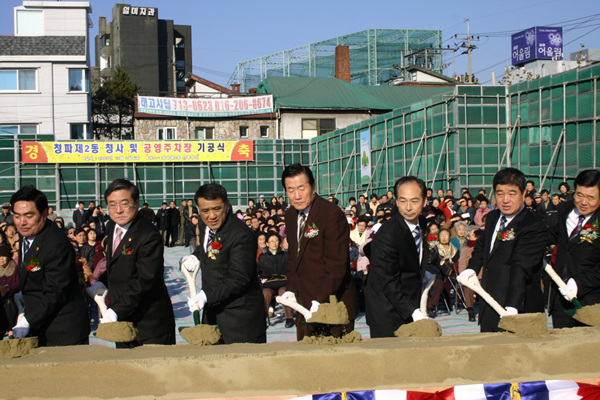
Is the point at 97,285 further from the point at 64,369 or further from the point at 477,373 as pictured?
the point at 477,373

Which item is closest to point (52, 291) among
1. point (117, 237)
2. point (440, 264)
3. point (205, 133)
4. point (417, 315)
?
point (117, 237)

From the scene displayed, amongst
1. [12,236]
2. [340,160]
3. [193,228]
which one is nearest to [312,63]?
[340,160]

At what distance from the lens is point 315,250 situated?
5434 millimetres

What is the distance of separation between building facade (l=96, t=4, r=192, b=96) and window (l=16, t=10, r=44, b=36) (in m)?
17.2

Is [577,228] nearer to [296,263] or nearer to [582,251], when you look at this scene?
[582,251]

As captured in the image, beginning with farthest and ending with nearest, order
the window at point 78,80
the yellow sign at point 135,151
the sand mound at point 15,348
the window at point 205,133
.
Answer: the window at point 205,133
the window at point 78,80
the yellow sign at point 135,151
the sand mound at point 15,348

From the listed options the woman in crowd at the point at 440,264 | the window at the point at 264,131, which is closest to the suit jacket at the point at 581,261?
the woman in crowd at the point at 440,264

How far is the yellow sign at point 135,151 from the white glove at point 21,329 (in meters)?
29.0

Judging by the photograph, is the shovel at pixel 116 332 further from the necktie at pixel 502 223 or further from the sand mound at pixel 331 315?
the necktie at pixel 502 223

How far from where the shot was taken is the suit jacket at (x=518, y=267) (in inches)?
191

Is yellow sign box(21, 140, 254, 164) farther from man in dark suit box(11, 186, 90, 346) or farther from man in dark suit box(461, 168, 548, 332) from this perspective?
man in dark suit box(461, 168, 548, 332)

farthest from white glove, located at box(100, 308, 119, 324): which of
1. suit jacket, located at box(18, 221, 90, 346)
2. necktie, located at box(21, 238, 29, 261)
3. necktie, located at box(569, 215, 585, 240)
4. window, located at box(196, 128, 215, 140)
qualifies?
window, located at box(196, 128, 215, 140)

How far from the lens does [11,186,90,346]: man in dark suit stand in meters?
4.84

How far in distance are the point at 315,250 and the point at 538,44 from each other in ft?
138
